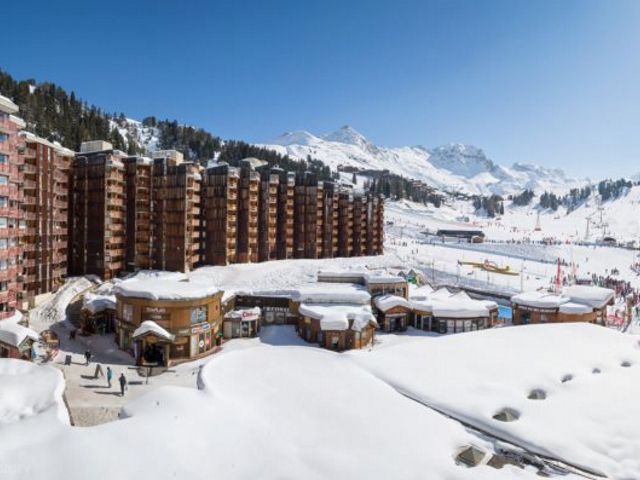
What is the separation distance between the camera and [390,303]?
49.7m

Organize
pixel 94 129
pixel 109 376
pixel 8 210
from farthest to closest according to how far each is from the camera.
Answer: pixel 94 129 < pixel 8 210 < pixel 109 376

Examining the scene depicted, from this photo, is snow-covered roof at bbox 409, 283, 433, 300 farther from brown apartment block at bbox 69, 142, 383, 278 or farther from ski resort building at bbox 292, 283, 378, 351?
brown apartment block at bbox 69, 142, 383, 278

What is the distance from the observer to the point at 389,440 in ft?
45.2

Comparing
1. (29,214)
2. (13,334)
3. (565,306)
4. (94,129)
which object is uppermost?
(94,129)

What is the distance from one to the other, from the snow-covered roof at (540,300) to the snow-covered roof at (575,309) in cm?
68

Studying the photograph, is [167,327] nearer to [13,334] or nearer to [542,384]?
[13,334]

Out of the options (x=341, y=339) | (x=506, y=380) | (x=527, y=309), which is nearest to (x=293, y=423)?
(x=506, y=380)

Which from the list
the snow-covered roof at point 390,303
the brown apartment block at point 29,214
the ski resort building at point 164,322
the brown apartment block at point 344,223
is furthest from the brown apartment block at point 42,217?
the brown apartment block at point 344,223

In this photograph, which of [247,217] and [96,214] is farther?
[247,217]

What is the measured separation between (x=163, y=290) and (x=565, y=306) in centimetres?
4459

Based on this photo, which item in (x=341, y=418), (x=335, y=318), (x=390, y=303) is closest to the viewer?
(x=341, y=418)

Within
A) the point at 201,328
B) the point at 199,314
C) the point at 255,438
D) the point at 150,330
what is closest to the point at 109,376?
the point at 150,330

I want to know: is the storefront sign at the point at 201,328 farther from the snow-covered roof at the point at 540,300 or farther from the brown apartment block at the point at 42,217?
the snow-covered roof at the point at 540,300

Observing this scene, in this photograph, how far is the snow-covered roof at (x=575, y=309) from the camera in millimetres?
47031
